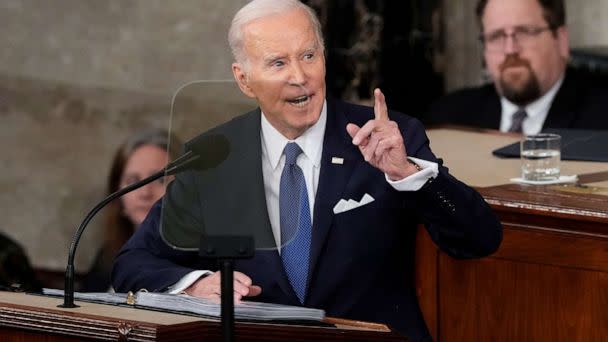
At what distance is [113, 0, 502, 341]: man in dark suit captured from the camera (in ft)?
10.2

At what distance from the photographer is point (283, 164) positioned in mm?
3188

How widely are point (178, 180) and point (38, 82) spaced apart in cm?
353

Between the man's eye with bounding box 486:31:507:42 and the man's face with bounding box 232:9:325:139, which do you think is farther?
the man's eye with bounding box 486:31:507:42

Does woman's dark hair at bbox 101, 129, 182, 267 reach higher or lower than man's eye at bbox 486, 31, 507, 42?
lower

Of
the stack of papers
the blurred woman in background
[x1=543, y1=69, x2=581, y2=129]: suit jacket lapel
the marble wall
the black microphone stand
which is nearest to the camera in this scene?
the black microphone stand

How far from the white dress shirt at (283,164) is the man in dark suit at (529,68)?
78.6 inches

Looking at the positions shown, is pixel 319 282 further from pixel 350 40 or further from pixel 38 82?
pixel 38 82

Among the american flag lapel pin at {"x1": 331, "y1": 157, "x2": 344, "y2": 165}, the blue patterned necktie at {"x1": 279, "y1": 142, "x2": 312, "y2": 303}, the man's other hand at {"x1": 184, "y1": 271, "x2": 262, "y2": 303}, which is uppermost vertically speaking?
the american flag lapel pin at {"x1": 331, "y1": 157, "x2": 344, "y2": 165}

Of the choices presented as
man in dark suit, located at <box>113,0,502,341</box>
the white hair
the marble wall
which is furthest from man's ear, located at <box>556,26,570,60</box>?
the white hair

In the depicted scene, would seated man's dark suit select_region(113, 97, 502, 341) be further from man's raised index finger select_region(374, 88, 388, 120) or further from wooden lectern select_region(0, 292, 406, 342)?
wooden lectern select_region(0, 292, 406, 342)

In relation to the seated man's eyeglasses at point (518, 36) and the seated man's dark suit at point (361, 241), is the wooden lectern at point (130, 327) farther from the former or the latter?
the seated man's eyeglasses at point (518, 36)

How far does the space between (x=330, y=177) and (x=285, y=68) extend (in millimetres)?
291

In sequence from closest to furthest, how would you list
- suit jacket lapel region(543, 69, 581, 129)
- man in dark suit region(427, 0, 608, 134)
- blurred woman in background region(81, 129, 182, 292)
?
blurred woman in background region(81, 129, 182, 292) → suit jacket lapel region(543, 69, 581, 129) → man in dark suit region(427, 0, 608, 134)

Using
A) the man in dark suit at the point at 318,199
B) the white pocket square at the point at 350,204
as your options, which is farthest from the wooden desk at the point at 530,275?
the white pocket square at the point at 350,204
